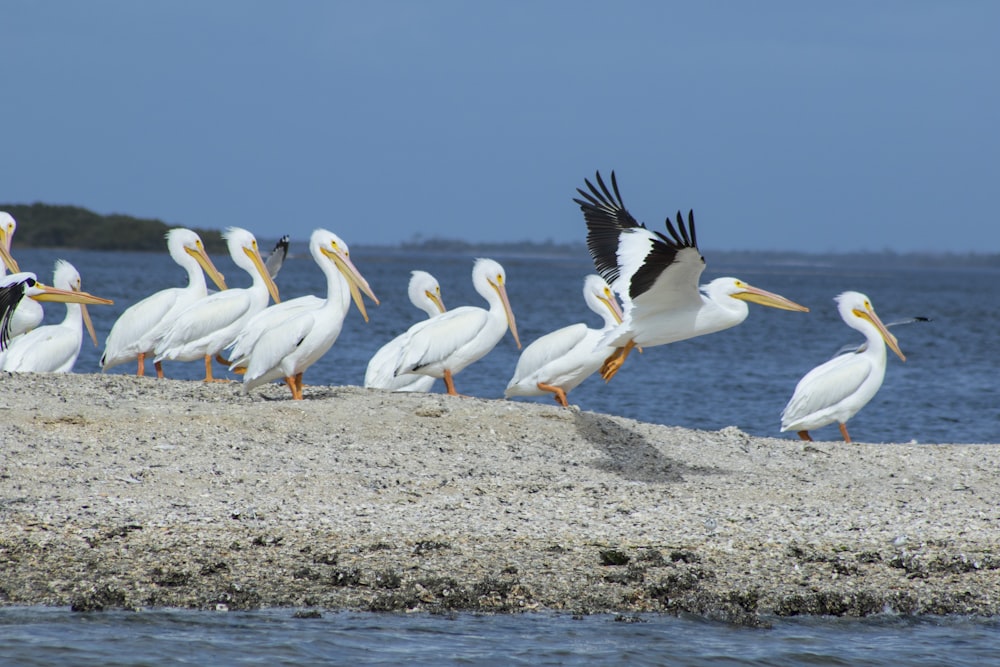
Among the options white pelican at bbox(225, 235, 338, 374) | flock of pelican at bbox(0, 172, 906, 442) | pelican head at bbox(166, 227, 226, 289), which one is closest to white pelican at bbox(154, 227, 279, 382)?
flock of pelican at bbox(0, 172, 906, 442)

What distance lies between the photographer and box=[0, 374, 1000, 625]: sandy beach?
17.1ft

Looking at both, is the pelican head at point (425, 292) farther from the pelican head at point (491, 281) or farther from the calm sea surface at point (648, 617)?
the calm sea surface at point (648, 617)

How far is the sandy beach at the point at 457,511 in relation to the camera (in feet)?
17.1

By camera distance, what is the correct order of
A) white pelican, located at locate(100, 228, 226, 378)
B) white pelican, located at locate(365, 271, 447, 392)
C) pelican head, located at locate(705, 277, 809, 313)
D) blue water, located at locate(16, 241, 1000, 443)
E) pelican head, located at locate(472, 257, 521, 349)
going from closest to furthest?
pelican head, located at locate(705, 277, 809, 313) → white pelican, located at locate(365, 271, 447, 392) → white pelican, located at locate(100, 228, 226, 378) → pelican head, located at locate(472, 257, 521, 349) → blue water, located at locate(16, 241, 1000, 443)

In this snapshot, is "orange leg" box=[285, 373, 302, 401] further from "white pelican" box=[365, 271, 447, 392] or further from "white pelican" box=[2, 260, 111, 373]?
"white pelican" box=[2, 260, 111, 373]

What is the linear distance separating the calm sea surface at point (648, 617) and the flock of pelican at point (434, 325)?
7.02 ft

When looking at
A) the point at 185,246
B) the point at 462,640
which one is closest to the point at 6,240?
the point at 185,246

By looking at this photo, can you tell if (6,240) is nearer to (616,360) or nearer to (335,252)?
(335,252)

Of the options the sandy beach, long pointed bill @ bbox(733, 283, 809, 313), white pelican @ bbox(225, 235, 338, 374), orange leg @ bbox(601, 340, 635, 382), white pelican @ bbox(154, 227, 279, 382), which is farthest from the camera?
white pelican @ bbox(154, 227, 279, 382)

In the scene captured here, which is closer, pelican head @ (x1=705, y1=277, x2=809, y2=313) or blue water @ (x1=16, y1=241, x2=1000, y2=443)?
pelican head @ (x1=705, y1=277, x2=809, y2=313)

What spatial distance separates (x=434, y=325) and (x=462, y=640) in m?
4.74

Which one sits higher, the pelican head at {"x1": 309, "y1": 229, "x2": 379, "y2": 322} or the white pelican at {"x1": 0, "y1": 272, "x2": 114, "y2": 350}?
the pelican head at {"x1": 309, "y1": 229, "x2": 379, "y2": 322}

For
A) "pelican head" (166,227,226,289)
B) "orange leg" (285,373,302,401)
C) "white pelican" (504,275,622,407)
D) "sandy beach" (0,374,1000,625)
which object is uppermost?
"pelican head" (166,227,226,289)

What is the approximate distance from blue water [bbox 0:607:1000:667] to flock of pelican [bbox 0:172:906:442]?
6.77 ft
